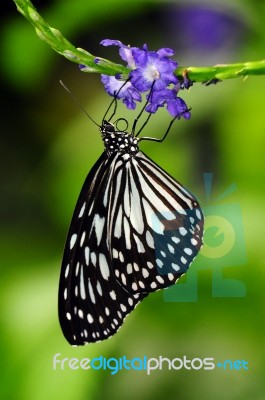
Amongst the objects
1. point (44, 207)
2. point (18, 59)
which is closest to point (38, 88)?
point (18, 59)

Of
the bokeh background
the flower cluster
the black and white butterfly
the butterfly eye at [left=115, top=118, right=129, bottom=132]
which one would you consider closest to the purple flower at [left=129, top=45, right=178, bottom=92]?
the flower cluster

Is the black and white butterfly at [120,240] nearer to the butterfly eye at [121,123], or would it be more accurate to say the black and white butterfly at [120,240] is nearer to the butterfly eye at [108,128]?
the butterfly eye at [108,128]

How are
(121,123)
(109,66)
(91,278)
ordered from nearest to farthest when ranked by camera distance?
(109,66)
(91,278)
(121,123)

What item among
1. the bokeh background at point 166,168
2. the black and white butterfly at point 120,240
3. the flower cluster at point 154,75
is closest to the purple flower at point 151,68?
the flower cluster at point 154,75

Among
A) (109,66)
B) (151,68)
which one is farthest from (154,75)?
(109,66)

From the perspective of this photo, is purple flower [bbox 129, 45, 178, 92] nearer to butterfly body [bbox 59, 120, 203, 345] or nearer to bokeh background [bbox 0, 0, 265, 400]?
butterfly body [bbox 59, 120, 203, 345]

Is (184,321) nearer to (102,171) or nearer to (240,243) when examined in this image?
(240,243)

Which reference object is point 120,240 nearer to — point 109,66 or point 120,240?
point 120,240
